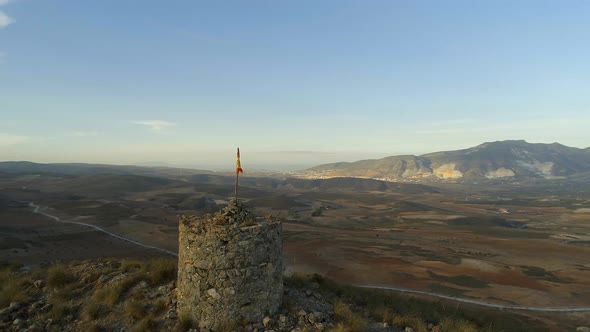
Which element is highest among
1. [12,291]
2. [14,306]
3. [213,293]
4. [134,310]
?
[213,293]

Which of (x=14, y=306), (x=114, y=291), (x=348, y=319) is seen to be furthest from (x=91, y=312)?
(x=348, y=319)

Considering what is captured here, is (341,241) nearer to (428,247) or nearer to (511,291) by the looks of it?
(428,247)

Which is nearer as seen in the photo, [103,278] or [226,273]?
[226,273]

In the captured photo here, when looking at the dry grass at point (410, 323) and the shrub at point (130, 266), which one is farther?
the shrub at point (130, 266)

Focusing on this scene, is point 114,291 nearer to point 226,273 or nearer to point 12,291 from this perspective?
point 12,291

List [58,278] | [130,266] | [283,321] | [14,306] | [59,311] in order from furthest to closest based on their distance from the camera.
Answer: [130,266] → [58,278] → [14,306] → [59,311] → [283,321]

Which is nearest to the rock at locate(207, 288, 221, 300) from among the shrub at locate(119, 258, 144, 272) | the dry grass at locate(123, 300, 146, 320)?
the dry grass at locate(123, 300, 146, 320)

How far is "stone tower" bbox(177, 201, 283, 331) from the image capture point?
28.0ft

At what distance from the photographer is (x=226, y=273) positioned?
8.51 m

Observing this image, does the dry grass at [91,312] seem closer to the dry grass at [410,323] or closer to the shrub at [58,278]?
the shrub at [58,278]

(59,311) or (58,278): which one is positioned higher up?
(58,278)

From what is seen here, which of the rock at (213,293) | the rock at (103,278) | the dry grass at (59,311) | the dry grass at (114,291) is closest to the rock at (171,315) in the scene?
the rock at (213,293)

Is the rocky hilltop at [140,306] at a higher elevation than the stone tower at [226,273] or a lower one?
lower

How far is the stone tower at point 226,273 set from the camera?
8.55 m
